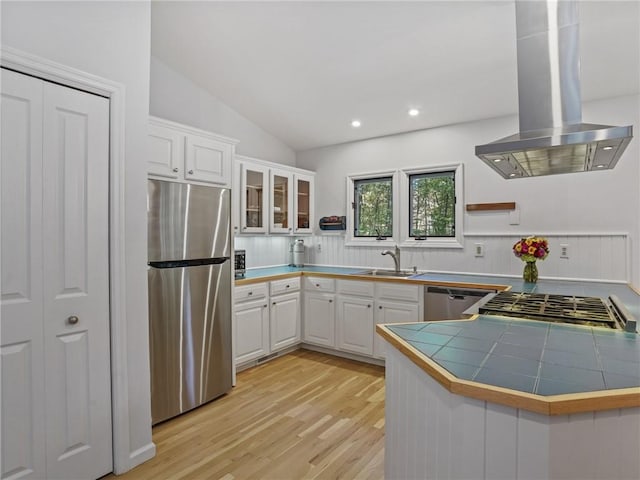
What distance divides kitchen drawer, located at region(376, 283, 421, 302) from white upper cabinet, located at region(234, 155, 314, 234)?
51.9 inches

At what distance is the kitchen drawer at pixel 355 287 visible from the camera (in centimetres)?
363

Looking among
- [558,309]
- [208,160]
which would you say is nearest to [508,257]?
[558,309]

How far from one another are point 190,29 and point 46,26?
1.27m

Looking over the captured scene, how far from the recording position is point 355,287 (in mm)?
3705

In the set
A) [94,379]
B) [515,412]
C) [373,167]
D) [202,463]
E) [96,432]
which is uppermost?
[373,167]

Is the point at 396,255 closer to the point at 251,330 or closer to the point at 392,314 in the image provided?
the point at 392,314

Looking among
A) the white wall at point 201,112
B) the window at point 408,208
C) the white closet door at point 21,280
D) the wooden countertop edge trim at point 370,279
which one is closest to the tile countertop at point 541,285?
the wooden countertop edge trim at point 370,279

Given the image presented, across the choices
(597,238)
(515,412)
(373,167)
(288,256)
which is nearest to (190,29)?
(373,167)

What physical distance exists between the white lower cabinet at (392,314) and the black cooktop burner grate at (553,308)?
1035 mm

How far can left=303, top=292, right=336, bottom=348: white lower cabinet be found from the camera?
3.86 metres

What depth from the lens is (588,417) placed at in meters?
0.92

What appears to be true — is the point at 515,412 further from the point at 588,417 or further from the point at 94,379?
the point at 94,379

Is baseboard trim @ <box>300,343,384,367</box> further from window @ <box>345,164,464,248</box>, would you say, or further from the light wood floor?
window @ <box>345,164,464,248</box>

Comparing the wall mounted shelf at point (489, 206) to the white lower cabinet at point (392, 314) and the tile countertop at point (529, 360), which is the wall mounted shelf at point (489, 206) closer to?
the white lower cabinet at point (392, 314)
